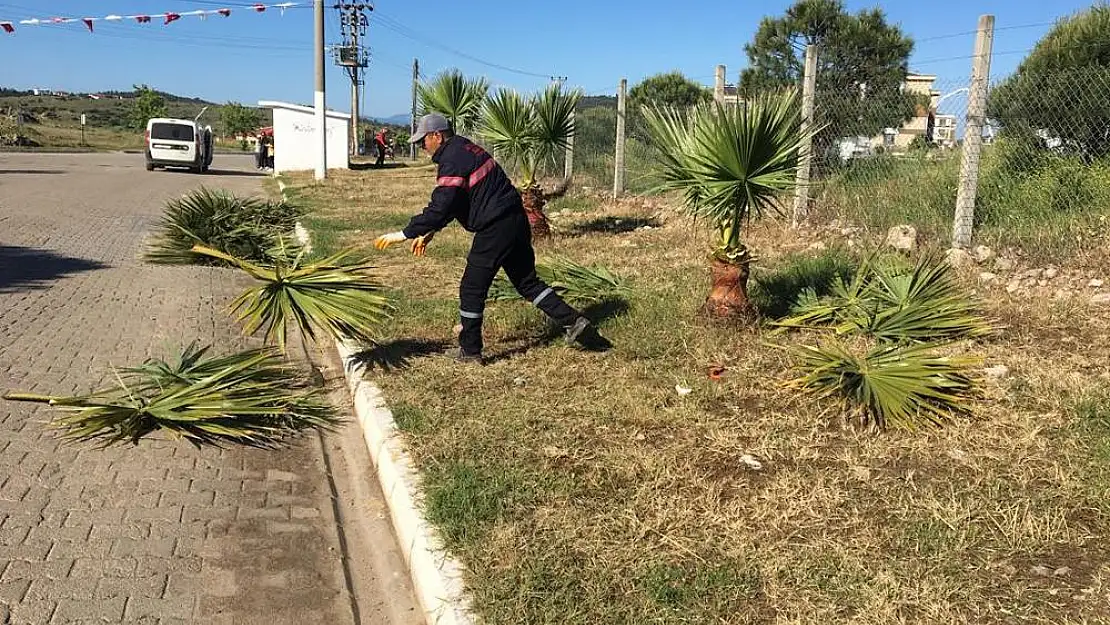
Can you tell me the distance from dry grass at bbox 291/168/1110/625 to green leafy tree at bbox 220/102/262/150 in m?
67.6

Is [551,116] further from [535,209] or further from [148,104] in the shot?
[148,104]

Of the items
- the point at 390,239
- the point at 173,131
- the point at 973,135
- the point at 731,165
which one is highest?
the point at 173,131

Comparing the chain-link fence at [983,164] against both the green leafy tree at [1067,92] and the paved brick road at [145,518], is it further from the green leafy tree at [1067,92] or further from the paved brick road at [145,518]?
the paved brick road at [145,518]

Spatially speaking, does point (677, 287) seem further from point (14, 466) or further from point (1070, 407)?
point (14, 466)

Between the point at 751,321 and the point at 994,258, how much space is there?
2930mm

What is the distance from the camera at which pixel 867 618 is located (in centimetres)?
298

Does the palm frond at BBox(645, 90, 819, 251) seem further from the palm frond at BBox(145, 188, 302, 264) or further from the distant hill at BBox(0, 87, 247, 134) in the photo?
the distant hill at BBox(0, 87, 247, 134)

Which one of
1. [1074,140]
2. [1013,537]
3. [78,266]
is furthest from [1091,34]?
[78,266]

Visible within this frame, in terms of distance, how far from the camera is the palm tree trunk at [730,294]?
6.38 meters

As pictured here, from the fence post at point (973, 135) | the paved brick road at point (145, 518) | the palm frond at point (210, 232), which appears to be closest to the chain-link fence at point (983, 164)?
the fence post at point (973, 135)

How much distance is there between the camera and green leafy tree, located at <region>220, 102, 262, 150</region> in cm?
6850

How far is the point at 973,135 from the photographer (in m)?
7.89

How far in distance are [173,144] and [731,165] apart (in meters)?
26.2

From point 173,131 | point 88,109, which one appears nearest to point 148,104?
point 173,131
